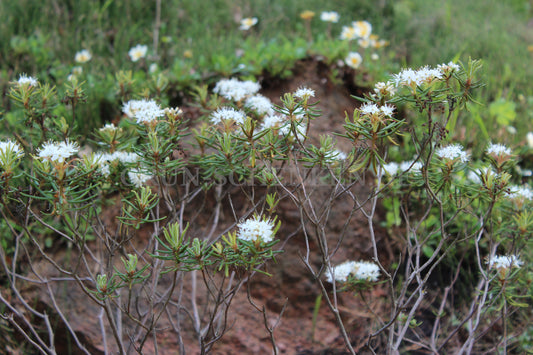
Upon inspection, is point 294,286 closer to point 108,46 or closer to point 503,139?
point 503,139

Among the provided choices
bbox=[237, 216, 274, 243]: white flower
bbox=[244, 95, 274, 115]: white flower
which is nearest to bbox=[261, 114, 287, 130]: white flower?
bbox=[244, 95, 274, 115]: white flower

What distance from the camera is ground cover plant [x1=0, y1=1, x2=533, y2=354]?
1589mm

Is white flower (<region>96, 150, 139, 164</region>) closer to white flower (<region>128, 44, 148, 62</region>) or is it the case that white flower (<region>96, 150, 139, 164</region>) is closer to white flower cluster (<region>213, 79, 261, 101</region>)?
white flower cluster (<region>213, 79, 261, 101</region>)

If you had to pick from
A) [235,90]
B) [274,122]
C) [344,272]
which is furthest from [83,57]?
[344,272]

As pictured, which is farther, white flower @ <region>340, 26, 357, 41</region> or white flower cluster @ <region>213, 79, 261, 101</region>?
white flower @ <region>340, 26, 357, 41</region>

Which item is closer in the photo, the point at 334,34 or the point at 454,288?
the point at 454,288

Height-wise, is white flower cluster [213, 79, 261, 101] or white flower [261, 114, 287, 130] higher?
white flower cluster [213, 79, 261, 101]

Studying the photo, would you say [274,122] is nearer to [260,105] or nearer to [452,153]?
[260,105]

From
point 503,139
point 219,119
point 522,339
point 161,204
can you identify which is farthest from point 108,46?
point 522,339

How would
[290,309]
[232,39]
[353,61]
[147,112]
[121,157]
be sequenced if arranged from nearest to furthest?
[147,112], [121,157], [290,309], [353,61], [232,39]

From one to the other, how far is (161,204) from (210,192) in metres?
0.28

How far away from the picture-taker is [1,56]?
11.3 ft

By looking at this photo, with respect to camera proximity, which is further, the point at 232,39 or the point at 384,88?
the point at 232,39

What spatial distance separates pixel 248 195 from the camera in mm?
1840
